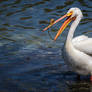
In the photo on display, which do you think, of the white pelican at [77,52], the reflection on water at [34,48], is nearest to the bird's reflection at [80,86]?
the reflection on water at [34,48]

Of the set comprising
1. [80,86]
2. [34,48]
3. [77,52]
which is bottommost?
[34,48]

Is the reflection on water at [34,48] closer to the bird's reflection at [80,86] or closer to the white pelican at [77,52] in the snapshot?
the bird's reflection at [80,86]

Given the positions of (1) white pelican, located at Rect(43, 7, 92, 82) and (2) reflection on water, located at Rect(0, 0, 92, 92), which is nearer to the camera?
(1) white pelican, located at Rect(43, 7, 92, 82)

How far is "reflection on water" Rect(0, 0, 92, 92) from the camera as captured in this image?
565cm

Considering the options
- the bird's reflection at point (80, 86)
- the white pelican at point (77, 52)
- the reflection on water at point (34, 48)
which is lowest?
the reflection on water at point (34, 48)

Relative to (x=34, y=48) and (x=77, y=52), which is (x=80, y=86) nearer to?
(x=77, y=52)

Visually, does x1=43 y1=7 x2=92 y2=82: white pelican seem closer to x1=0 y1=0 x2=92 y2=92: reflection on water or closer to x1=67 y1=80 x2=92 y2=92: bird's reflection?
x1=67 y1=80 x2=92 y2=92: bird's reflection

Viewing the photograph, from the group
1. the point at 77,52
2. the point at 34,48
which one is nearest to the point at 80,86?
the point at 77,52

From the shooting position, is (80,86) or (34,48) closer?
(80,86)

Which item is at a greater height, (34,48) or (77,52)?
(77,52)

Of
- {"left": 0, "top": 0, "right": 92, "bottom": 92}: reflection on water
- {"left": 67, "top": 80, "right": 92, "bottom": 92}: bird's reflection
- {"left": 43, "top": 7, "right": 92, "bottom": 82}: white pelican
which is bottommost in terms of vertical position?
{"left": 0, "top": 0, "right": 92, "bottom": 92}: reflection on water

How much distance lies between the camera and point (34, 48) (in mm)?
7535

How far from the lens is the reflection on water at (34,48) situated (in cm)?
565

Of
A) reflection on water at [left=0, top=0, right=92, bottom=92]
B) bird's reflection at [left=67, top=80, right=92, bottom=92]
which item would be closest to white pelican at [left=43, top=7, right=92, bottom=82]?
bird's reflection at [left=67, top=80, right=92, bottom=92]
